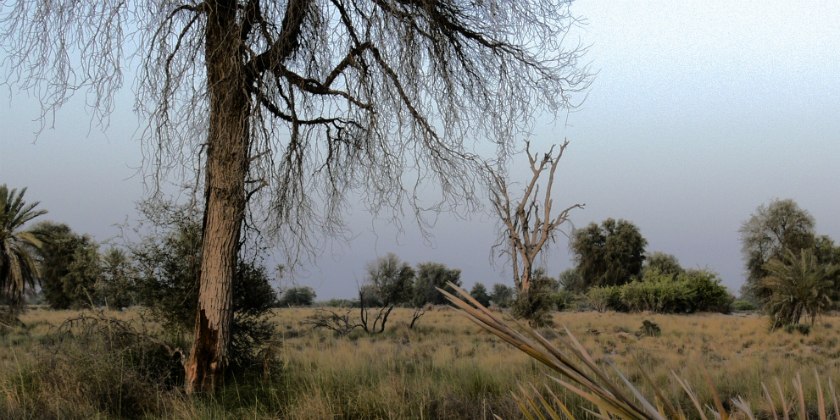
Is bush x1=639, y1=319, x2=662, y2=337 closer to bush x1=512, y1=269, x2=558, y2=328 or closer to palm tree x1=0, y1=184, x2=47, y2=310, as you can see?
bush x1=512, y1=269, x2=558, y2=328

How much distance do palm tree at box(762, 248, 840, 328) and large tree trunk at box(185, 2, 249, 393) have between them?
2433 cm

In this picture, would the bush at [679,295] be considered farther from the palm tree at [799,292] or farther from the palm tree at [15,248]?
the palm tree at [15,248]

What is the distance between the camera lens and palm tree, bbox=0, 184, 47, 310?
89.6 feet

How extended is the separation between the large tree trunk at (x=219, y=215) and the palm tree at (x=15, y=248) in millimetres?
24227

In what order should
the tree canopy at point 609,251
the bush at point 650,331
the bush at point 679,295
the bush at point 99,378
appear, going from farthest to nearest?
the tree canopy at point 609,251 → the bush at point 679,295 → the bush at point 650,331 → the bush at point 99,378

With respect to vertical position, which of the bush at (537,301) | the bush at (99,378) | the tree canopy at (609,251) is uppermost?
the tree canopy at (609,251)

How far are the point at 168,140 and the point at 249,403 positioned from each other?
2.76m

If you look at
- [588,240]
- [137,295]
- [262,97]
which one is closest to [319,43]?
[262,97]

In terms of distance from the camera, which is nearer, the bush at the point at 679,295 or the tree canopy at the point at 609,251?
the bush at the point at 679,295

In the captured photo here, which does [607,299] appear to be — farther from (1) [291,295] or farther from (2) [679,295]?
(1) [291,295]

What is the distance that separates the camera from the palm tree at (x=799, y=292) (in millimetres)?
24688

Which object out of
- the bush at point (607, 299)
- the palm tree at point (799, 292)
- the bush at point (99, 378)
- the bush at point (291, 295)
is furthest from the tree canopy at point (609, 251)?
the bush at point (99, 378)

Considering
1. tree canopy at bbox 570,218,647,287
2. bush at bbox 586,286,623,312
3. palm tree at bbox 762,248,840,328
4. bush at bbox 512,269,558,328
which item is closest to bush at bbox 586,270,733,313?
bush at bbox 586,286,623,312

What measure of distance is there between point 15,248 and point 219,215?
25673mm
